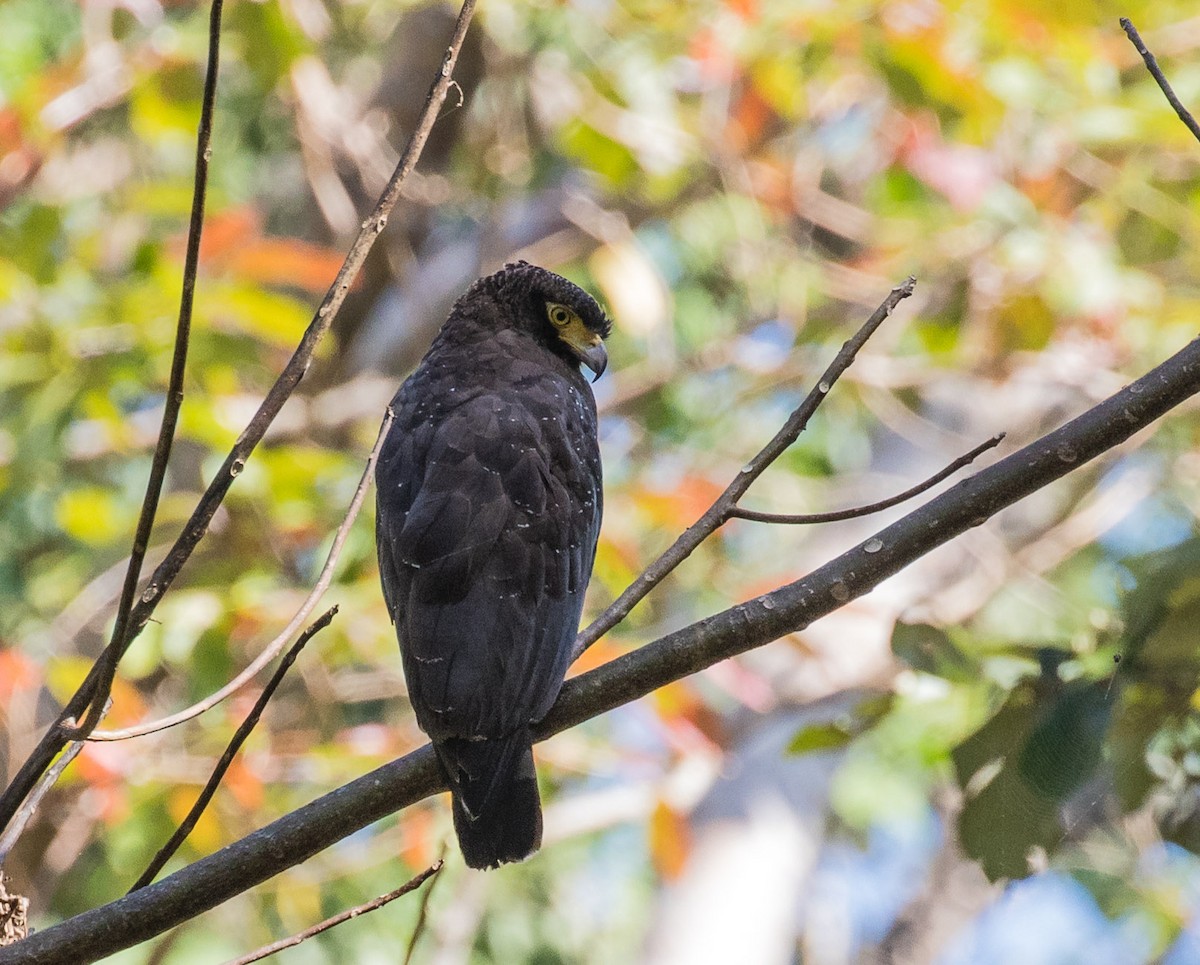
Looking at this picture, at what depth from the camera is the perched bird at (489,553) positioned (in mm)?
2420

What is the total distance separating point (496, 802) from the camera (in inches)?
95.2

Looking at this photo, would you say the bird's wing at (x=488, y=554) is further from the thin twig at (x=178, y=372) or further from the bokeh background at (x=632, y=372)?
the bokeh background at (x=632, y=372)

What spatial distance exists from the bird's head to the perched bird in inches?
6.2

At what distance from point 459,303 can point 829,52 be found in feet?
7.88

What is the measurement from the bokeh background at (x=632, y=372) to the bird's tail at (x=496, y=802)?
1239 mm

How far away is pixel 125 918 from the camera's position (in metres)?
1.87

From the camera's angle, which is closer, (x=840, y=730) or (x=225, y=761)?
(x=225, y=761)

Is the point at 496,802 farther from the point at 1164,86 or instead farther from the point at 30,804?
the point at 1164,86

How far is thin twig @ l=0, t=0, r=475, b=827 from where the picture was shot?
6.37ft

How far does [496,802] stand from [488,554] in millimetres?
483

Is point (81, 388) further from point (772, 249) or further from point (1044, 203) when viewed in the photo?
point (1044, 203)

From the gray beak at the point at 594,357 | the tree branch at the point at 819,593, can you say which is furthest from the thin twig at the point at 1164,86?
the gray beak at the point at 594,357

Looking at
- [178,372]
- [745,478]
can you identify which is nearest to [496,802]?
[745,478]

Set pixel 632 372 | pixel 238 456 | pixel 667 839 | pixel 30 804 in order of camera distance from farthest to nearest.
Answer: pixel 632 372 → pixel 667 839 → pixel 30 804 → pixel 238 456
